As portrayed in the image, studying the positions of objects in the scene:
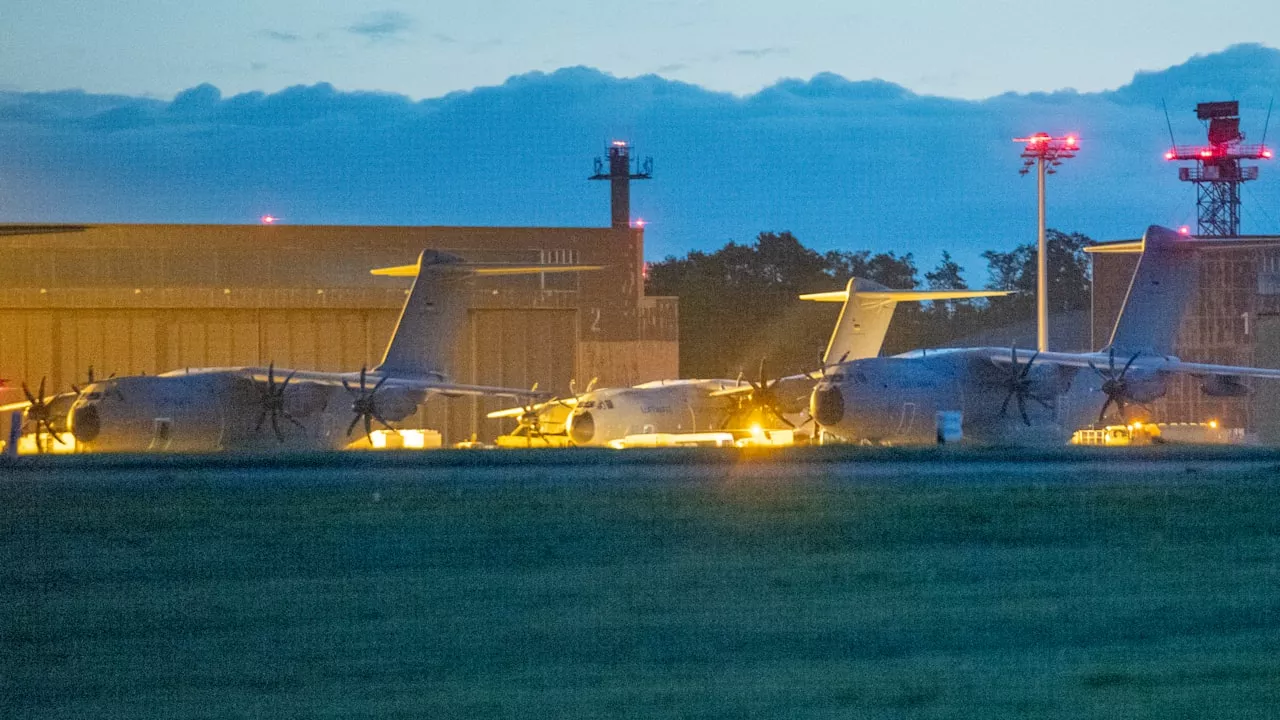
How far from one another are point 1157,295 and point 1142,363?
2.53 metres

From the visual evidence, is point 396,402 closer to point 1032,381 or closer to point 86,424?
point 86,424

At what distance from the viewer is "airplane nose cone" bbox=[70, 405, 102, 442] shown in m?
33.2

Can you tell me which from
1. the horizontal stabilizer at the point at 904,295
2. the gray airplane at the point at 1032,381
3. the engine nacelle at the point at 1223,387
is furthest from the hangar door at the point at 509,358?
the engine nacelle at the point at 1223,387

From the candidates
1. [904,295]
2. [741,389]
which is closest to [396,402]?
[741,389]

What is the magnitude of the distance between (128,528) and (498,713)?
611cm

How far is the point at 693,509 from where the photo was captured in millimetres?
15148

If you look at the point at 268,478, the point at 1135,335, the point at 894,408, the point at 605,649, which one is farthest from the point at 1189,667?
the point at 1135,335

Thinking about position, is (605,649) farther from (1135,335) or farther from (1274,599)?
(1135,335)

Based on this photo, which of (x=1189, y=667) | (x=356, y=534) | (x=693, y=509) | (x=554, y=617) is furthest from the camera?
(x=693, y=509)

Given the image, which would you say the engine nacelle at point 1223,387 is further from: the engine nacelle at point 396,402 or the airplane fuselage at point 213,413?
the airplane fuselage at point 213,413

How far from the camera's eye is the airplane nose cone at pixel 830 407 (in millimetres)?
35500

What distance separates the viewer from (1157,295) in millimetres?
41281

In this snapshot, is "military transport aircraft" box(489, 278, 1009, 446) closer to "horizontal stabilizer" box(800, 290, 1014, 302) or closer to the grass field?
"horizontal stabilizer" box(800, 290, 1014, 302)

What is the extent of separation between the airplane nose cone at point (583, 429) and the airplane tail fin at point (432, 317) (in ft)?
13.1
